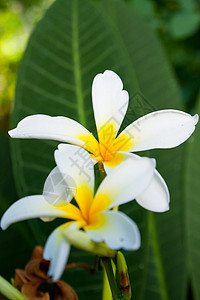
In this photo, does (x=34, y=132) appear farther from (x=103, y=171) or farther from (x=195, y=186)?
(x=195, y=186)

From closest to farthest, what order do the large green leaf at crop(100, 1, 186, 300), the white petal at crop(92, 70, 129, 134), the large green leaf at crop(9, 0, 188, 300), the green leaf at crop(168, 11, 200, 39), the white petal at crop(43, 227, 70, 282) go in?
the white petal at crop(43, 227, 70, 282) < the white petal at crop(92, 70, 129, 134) < the large green leaf at crop(9, 0, 188, 300) < the large green leaf at crop(100, 1, 186, 300) < the green leaf at crop(168, 11, 200, 39)

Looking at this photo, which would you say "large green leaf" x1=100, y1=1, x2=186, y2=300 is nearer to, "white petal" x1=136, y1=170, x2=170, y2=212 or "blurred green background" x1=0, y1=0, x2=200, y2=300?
"blurred green background" x1=0, y1=0, x2=200, y2=300

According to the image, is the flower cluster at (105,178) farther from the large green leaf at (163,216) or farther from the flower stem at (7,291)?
the large green leaf at (163,216)

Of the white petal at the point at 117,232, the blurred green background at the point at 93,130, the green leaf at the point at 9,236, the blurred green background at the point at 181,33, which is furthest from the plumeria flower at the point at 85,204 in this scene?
the blurred green background at the point at 181,33

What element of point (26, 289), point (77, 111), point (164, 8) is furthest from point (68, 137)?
point (164, 8)

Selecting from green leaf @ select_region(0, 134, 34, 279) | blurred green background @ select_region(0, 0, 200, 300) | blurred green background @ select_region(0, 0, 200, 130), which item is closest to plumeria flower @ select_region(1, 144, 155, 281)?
blurred green background @ select_region(0, 0, 200, 300)

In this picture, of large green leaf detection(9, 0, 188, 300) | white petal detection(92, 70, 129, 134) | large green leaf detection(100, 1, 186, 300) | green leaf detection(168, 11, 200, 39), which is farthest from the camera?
green leaf detection(168, 11, 200, 39)

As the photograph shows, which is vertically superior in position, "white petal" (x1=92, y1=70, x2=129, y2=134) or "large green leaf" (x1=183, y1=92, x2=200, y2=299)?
"white petal" (x1=92, y1=70, x2=129, y2=134)

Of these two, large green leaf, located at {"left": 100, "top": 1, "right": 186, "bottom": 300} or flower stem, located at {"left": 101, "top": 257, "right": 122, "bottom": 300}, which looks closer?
flower stem, located at {"left": 101, "top": 257, "right": 122, "bottom": 300}
